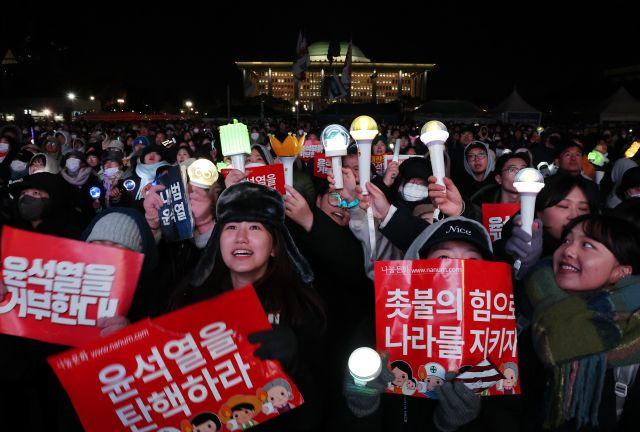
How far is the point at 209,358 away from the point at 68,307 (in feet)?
2.03

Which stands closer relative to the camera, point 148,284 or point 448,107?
point 148,284

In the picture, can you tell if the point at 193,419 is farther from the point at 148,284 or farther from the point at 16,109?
the point at 16,109

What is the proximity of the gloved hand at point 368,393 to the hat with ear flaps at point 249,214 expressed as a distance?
56 centimetres

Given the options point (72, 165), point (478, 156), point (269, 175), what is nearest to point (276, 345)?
point (269, 175)

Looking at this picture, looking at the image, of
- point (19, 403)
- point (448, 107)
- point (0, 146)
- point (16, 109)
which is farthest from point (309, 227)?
point (16, 109)

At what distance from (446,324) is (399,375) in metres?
0.25

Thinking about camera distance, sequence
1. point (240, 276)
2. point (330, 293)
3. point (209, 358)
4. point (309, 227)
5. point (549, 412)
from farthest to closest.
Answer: point (330, 293) → point (309, 227) → point (240, 276) → point (549, 412) → point (209, 358)

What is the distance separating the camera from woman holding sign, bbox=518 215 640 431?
1713mm

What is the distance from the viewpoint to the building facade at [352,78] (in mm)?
85125

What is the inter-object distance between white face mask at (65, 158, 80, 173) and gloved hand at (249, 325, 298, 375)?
4.90m

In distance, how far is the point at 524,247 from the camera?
7.28 feet

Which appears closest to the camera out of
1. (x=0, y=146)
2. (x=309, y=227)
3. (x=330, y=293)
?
(x=309, y=227)

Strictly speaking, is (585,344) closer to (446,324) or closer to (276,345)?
(446,324)

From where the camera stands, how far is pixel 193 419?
65.4 inches
